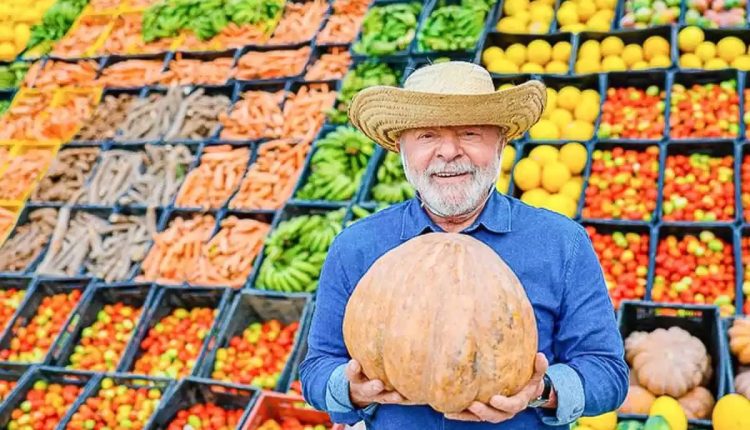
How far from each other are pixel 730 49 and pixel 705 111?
71cm

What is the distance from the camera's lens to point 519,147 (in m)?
4.68

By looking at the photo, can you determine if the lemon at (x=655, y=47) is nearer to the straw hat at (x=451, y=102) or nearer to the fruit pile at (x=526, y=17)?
the fruit pile at (x=526, y=17)

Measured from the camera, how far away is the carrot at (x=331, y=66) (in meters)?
6.07

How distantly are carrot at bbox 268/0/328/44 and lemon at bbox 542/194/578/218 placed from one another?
312 centimetres

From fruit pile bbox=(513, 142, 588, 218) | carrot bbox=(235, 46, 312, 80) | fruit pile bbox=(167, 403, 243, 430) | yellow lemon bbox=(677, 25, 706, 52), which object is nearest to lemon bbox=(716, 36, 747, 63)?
yellow lemon bbox=(677, 25, 706, 52)

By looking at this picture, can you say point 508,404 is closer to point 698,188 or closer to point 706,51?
point 698,188

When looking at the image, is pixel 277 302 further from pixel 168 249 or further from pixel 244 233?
pixel 168 249

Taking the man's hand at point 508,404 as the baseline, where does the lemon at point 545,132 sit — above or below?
above

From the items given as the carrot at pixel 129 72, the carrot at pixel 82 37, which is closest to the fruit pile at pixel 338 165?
the carrot at pixel 129 72

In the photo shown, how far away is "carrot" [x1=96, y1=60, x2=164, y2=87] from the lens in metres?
6.75

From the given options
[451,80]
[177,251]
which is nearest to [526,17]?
[177,251]

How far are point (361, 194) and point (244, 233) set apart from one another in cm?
88

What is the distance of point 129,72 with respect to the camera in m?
6.86

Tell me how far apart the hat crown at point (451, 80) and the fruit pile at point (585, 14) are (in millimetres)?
4018
